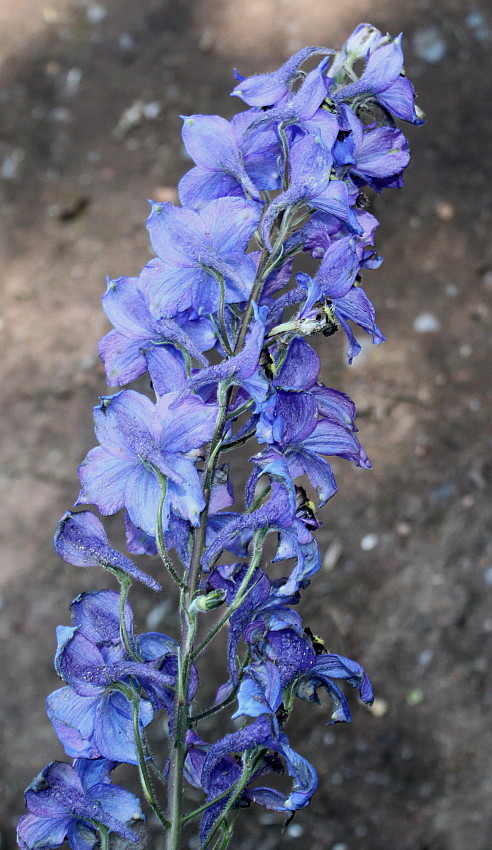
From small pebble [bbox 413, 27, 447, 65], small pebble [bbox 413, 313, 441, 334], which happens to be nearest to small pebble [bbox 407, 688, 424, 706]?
small pebble [bbox 413, 313, 441, 334]

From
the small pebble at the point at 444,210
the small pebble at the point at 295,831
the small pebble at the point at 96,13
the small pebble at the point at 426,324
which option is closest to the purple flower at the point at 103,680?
the small pebble at the point at 295,831

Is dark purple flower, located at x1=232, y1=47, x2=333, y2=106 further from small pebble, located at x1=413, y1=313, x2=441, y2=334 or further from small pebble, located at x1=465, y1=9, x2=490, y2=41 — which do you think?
small pebble, located at x1=465, y1=9, x2=490, y2=41

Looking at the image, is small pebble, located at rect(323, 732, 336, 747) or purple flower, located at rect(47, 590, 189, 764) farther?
small pebble, located at rect(323, 732, 336, 747)

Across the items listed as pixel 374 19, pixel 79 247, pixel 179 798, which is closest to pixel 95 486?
pixel 179 798

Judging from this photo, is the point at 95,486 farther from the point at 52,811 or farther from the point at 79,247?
the point at 79,247

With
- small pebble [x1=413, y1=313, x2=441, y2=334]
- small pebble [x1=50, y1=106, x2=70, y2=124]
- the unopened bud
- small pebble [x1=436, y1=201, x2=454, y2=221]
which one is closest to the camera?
the unopened bud

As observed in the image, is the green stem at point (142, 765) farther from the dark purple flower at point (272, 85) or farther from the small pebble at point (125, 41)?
the small pebble at point (125, 41)
